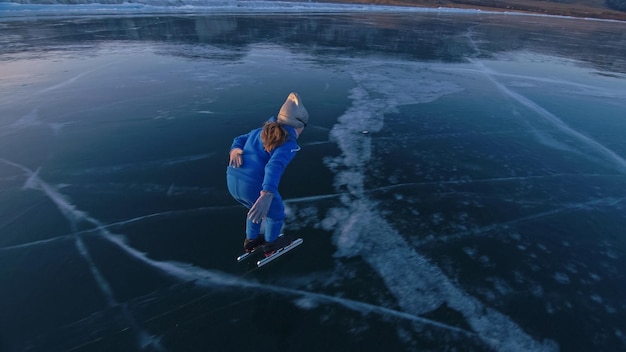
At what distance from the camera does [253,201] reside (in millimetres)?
2576

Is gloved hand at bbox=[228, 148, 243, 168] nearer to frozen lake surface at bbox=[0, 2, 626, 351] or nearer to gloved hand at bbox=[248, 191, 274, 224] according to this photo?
gloved hand at bbox=[248, 191, 274, 224]

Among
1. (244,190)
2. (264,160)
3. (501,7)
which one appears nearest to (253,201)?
(244,190)

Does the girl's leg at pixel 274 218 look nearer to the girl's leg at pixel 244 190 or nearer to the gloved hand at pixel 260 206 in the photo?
the girl's leg at pixel 244 190

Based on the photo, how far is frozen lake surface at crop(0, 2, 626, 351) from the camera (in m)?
2.40

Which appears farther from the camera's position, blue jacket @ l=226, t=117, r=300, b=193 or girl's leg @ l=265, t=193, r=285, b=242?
girl's leg @ l=265, t=193, r=285, b=242

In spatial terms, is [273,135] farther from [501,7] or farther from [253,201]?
[501,7]

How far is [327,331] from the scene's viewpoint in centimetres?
235

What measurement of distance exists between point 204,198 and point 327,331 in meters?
2.23

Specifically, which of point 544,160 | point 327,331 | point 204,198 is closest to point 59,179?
point 204,198

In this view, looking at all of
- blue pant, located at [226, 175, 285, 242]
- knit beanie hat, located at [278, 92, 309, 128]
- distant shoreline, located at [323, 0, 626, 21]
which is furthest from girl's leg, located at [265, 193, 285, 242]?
distant shoreline, located at [323, 0, 626, 21]

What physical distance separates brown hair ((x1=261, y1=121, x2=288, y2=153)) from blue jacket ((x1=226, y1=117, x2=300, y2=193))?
0.12 feet

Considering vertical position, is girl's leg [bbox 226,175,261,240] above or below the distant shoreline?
below

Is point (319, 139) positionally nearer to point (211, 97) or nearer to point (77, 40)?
point (211, 97)

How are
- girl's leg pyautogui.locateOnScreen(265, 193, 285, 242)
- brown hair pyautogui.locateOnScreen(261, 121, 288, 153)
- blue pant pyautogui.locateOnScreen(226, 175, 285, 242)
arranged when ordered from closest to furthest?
brown hair pyautogui.locateOnScreen(261, 121, 288, 153)
blue pant pyautogui.locateOnScreen(226, 175, 285, 242)
girl's leg pyautogui.locateOnScreen(265, 193, 285, 242)
